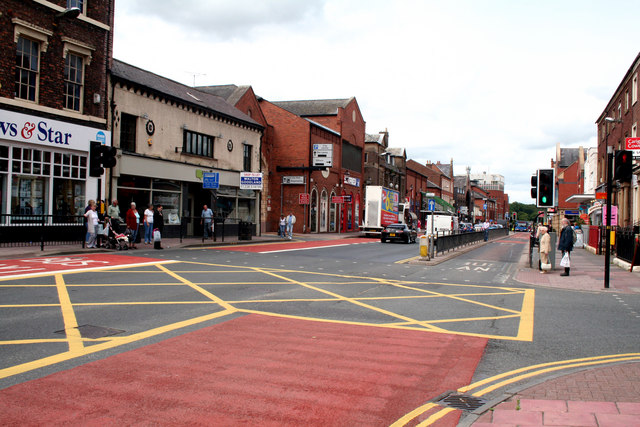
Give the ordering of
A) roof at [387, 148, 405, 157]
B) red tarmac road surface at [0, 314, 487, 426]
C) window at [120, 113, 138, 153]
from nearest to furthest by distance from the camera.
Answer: red tarmac road surface at [0, 314, 487, 426] < window at [120, 113, 138, 153] < roof at [387, 148, 405, 157]

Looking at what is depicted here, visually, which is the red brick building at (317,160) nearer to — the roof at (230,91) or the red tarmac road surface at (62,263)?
the roof at (230,91)

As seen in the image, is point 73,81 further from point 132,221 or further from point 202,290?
point 202,290

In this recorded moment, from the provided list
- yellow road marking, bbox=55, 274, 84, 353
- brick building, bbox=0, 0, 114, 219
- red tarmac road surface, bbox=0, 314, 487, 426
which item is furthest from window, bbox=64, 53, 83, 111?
red tarmac road surface, bbox=0, 314, 487, 426

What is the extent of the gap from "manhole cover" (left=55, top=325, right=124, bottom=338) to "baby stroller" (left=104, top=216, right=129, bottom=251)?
12.8 metres

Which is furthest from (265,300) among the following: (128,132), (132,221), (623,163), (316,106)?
(316,106)

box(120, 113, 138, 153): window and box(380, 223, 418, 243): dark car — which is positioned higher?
box(120, 113, 138, 153): window

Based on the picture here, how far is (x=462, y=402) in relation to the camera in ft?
16.4

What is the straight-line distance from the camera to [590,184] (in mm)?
51031

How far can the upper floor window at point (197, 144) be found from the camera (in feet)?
94.1

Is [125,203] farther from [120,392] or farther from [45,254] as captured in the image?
[120,392]

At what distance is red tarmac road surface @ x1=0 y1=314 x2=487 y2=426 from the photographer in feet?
14.6

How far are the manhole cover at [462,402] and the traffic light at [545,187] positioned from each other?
45.8ft

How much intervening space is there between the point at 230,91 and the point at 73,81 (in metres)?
18.8

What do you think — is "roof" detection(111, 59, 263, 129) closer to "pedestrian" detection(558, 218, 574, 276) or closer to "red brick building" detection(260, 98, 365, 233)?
"red brick building" detection(260, 98, 365, 233)
